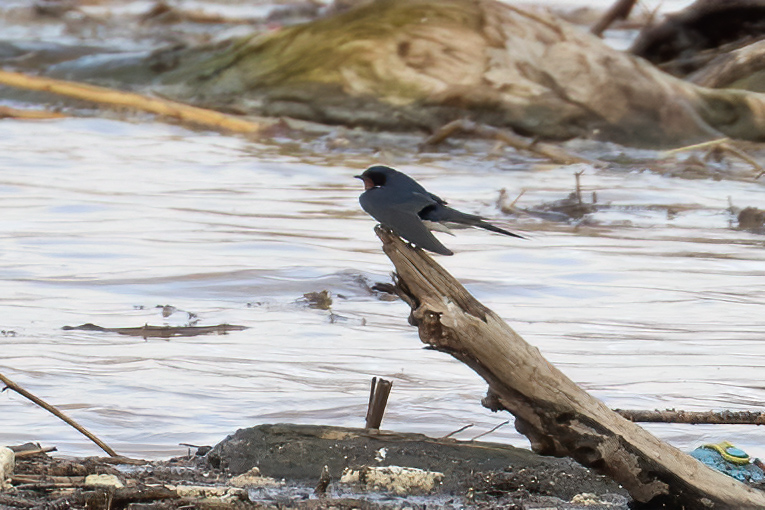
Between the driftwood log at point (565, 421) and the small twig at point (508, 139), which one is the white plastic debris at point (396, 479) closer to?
the driftwood log at point (565, 421)

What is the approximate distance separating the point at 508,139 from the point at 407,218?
25.2 feet

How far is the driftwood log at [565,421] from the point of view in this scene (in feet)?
8.27

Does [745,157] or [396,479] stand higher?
[745,157]

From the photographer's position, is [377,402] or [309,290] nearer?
[377,402]

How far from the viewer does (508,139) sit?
34.3 ft

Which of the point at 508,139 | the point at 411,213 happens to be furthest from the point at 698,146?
the point at 411,213

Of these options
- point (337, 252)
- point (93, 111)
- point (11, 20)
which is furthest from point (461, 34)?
point (11, 20)

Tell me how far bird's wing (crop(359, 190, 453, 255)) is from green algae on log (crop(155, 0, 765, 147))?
8235mm

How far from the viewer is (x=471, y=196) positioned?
803 cm

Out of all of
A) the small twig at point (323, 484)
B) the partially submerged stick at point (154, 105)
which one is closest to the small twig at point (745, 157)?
the partially submerged stick at point (154, 105)

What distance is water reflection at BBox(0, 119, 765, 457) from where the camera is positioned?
365cm

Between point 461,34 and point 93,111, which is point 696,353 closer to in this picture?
point 461,34

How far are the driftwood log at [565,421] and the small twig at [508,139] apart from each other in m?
7.46

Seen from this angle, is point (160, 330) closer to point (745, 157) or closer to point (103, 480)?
point (103, 480)
